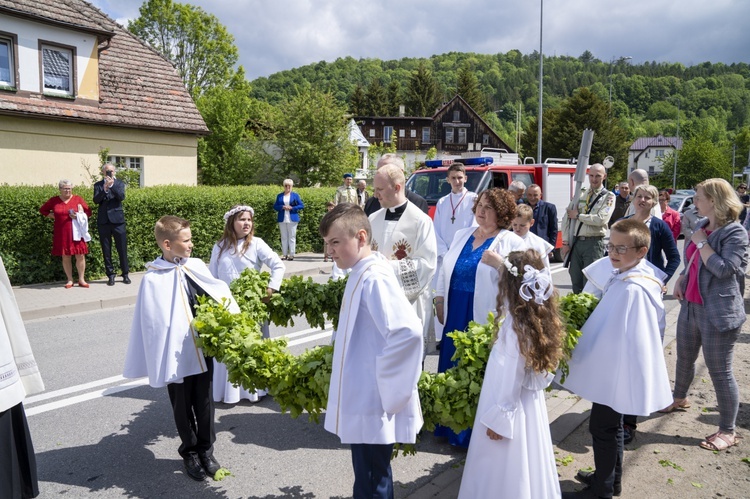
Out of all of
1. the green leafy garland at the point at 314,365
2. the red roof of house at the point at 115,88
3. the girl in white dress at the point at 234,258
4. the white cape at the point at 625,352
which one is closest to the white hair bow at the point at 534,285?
the green leafy garland at the point at 314,365

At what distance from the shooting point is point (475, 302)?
15.7 feet

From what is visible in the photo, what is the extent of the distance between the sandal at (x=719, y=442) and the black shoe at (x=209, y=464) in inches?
152

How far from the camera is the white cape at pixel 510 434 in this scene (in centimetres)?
322

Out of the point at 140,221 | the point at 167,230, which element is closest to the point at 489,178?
the point at 140,221

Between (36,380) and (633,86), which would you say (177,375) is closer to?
(36,380)

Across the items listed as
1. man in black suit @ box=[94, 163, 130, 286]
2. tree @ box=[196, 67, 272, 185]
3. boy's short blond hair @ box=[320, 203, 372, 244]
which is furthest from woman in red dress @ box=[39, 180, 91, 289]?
tree @ box=[196, 67, 272, 185]

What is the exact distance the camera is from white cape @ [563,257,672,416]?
3723 mm

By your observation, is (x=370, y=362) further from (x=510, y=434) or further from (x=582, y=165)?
(x=582, y=165)

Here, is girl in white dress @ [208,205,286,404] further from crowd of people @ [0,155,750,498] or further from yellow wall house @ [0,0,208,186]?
yellow wall house @ [0,0,208,186]

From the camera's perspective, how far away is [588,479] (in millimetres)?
4102

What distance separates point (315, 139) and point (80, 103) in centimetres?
1209

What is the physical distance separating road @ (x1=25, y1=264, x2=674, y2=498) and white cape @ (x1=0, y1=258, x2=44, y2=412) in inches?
49.0

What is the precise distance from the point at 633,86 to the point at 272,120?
15120 cm

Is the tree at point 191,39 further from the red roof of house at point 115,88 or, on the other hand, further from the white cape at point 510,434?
the white cape at point 510,434
